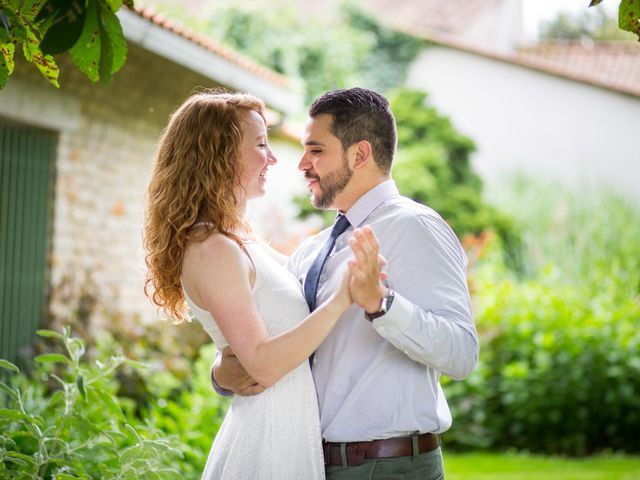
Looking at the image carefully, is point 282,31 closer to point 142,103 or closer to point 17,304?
point 142,103

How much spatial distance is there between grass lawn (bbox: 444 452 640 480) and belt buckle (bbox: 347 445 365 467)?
195 inches

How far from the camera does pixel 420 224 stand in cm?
294

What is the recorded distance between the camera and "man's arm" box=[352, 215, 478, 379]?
2.67m

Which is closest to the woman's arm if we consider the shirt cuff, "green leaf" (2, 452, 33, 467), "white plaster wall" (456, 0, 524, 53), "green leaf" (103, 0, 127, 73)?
the shirt cuff

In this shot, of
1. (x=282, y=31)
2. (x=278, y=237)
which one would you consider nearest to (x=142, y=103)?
(x=278, y=237)

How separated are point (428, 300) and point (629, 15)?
982 millimetres

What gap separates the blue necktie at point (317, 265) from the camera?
3.07 m

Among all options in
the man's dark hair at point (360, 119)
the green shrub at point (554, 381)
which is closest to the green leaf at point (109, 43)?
the man's dark hair at point (360, 119)

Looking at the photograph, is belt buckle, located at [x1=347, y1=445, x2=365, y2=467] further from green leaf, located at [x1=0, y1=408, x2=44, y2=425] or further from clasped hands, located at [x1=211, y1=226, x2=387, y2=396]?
green leaf, located at [x1=0, y1=408, x2=44, y2=425]

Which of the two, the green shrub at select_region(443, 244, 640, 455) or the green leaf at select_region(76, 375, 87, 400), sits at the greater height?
the green leaf at select_region(76, 375, 87, 400)

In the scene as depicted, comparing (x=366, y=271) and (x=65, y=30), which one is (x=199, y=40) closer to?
(x=366, y=271)

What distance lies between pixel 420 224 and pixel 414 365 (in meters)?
0.44

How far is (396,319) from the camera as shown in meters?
2.65

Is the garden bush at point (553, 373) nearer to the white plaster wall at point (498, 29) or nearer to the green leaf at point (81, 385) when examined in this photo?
the green leaf at point (81, 385)
